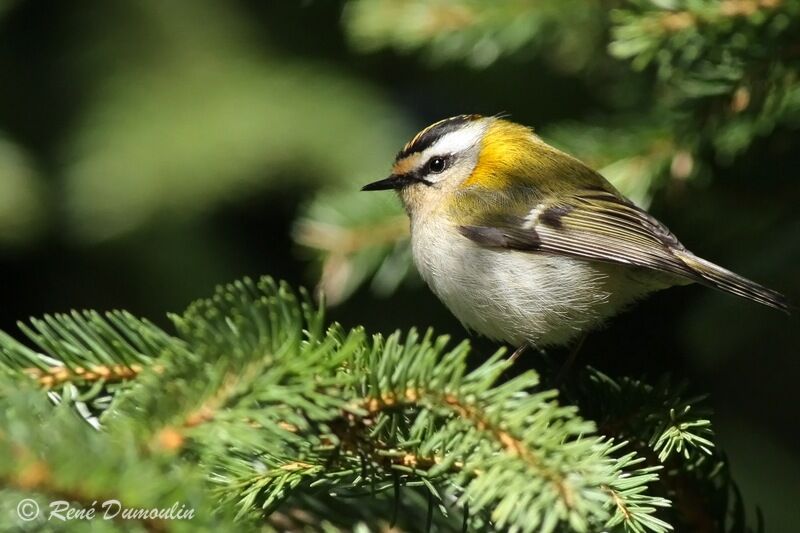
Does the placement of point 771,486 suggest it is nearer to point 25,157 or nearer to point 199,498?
point 199,498

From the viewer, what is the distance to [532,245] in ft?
8.00

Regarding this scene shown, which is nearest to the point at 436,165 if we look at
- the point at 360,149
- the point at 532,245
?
the point at 532,245

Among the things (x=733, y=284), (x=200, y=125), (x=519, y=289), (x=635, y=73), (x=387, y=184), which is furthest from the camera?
(x=200, y=125)

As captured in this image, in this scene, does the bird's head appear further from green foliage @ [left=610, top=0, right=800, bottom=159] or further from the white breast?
green foliage @ [left=610, top=0, right=800, bottom=159]

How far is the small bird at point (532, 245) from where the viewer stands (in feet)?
7.61

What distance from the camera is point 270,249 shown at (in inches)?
143

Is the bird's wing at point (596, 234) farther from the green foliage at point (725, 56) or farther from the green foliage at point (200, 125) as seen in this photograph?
the green foliage at point (200, 125)

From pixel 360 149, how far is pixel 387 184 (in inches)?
31.4

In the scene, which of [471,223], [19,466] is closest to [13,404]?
[19,466]

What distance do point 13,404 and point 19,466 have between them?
115 millimetres

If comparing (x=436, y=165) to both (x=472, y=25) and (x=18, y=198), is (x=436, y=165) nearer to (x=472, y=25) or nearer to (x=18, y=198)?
(x=472, y=25)

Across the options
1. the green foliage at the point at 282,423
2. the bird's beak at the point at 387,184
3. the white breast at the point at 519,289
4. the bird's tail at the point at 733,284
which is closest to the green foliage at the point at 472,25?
the bird's beak at the point at 387,184

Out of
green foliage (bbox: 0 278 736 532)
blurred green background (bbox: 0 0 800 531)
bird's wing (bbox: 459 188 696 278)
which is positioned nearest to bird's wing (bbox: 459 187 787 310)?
bird's wing (bbox: 459 188 696 278)

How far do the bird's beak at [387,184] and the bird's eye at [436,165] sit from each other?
0.09m
